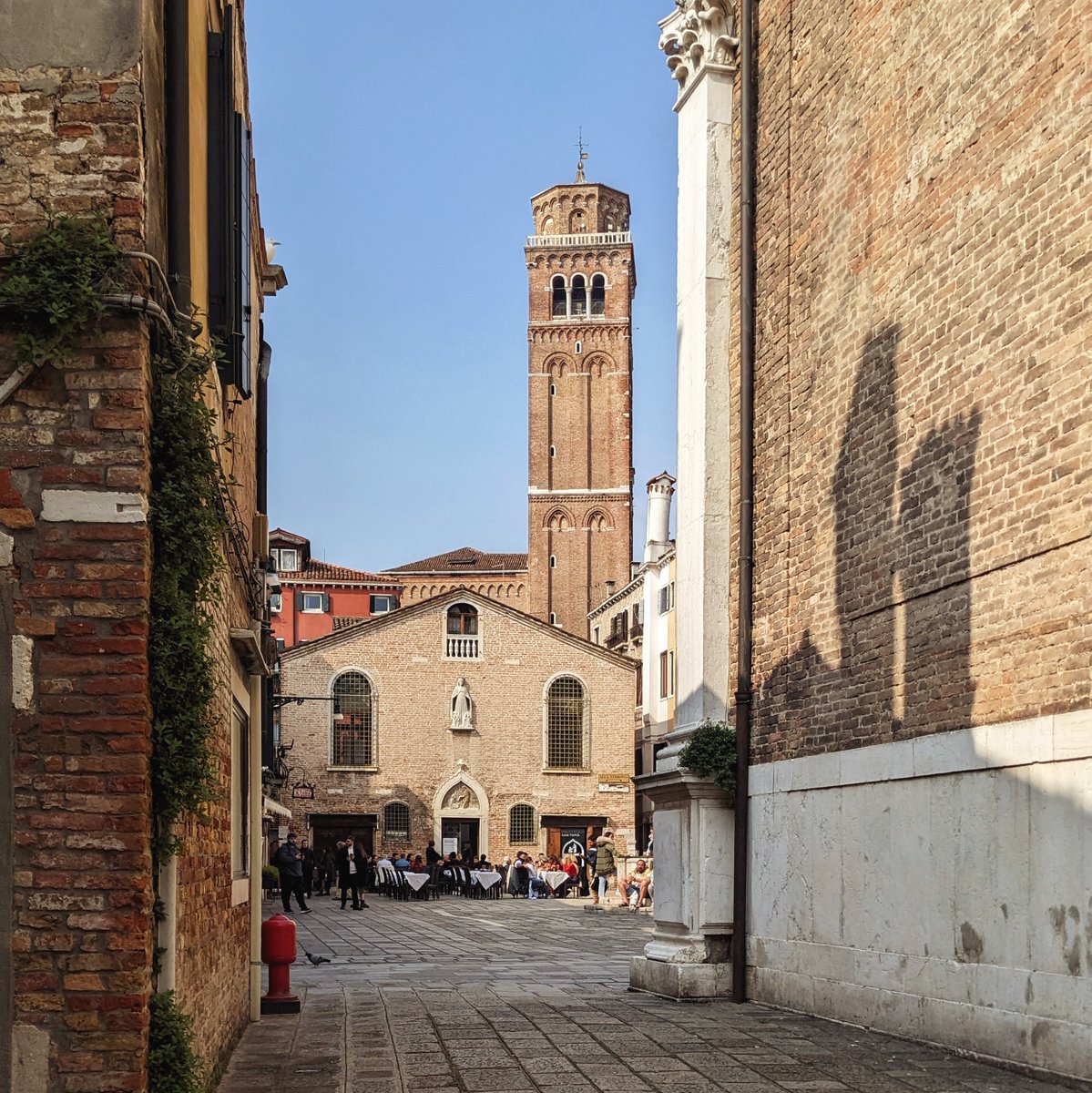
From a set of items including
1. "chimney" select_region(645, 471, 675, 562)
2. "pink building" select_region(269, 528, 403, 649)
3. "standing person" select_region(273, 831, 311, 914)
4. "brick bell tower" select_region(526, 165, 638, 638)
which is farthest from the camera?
"brick bell tower" select_region(526, 165, 638, 638)

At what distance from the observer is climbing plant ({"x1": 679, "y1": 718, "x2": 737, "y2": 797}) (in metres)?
12.5

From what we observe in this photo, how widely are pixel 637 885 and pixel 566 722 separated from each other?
19.0 m

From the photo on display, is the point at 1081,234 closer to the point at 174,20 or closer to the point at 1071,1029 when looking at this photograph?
the point at 1071,1029

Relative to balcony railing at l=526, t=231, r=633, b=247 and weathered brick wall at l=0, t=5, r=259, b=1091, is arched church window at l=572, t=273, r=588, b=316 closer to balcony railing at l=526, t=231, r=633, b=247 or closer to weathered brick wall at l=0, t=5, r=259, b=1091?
balcony railing at l=526, t=231, r=633, b=247

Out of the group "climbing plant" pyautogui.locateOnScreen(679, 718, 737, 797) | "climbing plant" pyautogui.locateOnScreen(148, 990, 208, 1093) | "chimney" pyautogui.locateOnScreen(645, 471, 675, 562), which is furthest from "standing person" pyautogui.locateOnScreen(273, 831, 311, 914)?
"chimney" pyautogui.locateOnScreen(645, 471, 675, 562)

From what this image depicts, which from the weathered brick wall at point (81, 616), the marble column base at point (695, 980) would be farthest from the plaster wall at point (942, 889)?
the weathered brick wall at point (81, 616)

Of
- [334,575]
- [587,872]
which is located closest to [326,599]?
[334,575]

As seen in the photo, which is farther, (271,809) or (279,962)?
(271,809)

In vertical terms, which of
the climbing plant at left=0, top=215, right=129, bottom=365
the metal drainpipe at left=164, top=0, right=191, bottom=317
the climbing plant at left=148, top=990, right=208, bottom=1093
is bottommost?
the climbing plant at left=148, top=990, right=208, bottom=1093

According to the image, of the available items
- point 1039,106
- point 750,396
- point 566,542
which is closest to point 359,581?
point 566,542

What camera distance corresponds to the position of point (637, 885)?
30766 mm

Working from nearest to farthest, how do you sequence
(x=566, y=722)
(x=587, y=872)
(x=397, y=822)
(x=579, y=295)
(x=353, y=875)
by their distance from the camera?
(x=353, y=875) → (x=587, y=872) → (x=397, y=822) → (x=566, y=722) → (x=579, y=295)

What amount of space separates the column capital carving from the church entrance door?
3727 centimetres

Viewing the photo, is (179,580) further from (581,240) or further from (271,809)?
(581,240)
